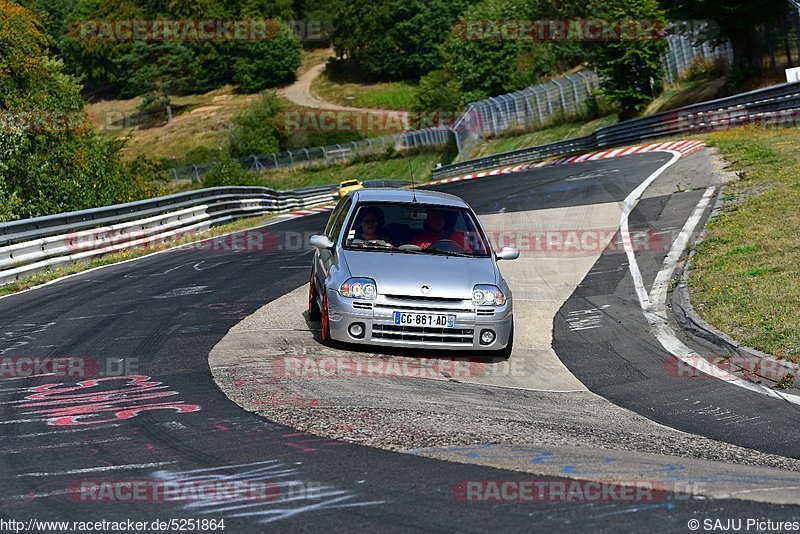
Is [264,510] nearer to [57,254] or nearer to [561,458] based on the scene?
[561,458]

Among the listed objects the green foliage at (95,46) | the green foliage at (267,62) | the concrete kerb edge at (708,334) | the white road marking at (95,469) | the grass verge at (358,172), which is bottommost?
the grass verge at (358,172)

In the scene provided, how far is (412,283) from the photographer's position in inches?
378

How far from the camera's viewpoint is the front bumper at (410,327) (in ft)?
31.2

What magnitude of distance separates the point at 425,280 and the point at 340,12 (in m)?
119

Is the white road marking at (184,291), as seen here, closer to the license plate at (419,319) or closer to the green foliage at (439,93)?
the license plate at (419,319)

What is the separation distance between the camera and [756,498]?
16.2 feet

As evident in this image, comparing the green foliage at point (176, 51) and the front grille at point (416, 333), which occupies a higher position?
the green foliage at point (176, 51)

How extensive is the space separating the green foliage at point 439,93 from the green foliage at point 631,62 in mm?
37610

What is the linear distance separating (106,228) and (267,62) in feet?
341

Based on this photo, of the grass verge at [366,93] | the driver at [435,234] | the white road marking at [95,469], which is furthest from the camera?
the grass verge at [366,93]

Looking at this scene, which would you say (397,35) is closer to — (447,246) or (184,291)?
(184,291)

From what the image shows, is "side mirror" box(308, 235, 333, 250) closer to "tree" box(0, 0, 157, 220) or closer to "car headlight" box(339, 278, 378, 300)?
"car headlight" box(339, 278, 378, 300)

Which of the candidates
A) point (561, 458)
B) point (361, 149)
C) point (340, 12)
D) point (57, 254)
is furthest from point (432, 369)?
point (340, 12)

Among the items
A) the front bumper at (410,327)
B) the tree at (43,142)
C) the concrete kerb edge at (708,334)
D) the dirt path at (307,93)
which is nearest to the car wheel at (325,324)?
the front bumper at (410,327)
